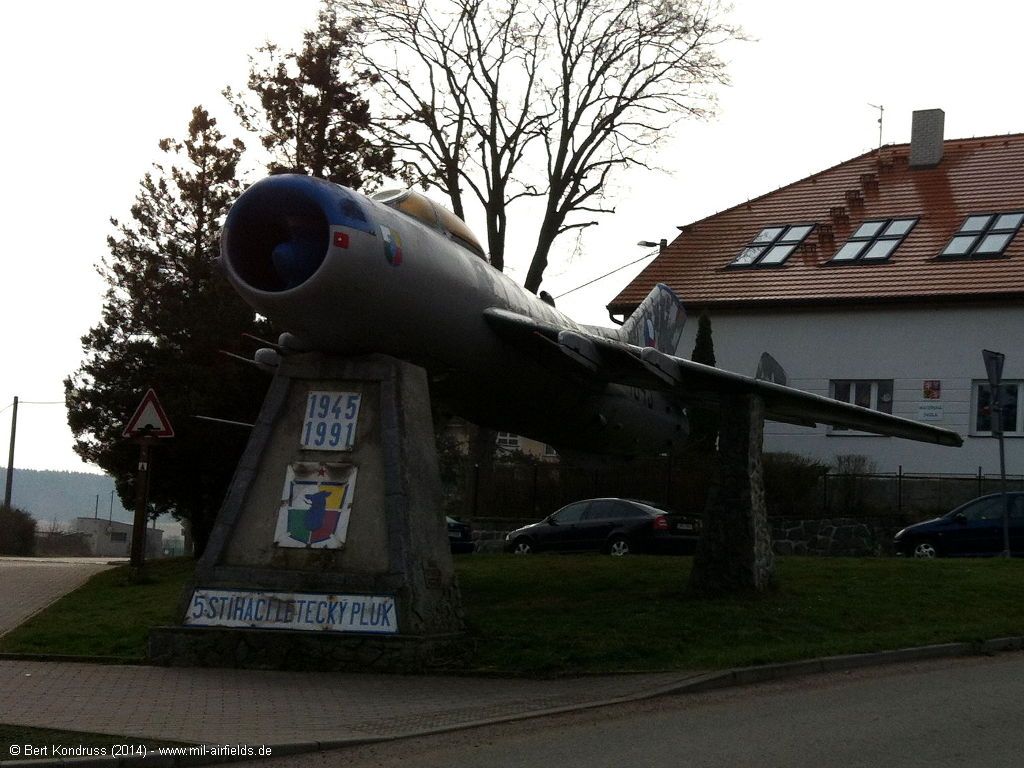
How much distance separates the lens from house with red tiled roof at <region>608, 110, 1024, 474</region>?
30828mm

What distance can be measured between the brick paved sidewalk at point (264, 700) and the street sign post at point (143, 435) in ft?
22.3

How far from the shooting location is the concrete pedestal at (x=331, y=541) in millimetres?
11570

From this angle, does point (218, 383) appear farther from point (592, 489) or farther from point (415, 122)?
point (415, 122)

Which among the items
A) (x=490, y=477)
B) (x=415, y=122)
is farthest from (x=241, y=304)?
(x=415, y=122)

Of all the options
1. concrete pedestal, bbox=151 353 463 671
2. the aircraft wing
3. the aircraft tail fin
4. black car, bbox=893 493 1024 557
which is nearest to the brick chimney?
black car, bbox=893 493 1024 557

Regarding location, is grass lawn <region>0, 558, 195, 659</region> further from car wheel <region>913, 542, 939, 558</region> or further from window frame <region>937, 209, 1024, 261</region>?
window frame <region>937, 209, 1024, 261</region>

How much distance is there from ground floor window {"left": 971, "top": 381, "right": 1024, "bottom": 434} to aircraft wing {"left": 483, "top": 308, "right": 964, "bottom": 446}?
12.9 m

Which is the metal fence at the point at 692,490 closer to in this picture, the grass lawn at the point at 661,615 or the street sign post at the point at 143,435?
the grass lawn at the point at 661,615

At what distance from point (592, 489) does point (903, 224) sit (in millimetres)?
11749

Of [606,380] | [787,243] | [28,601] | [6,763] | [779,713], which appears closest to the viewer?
[6,763]

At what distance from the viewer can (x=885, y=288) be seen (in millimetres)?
32094

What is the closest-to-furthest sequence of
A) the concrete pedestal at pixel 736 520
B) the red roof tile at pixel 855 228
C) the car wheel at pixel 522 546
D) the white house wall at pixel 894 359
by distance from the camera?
1. the concrete pedestal at pixel 736 520
2. the car wheel at pixel 522 546
3. the white house wall at pixel 894 359
4. the red roof tile at pixel 855 228

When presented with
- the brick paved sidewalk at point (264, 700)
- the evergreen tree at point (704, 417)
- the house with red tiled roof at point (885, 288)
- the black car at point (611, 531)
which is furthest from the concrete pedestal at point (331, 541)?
the evergreen tree at point (704, 417)

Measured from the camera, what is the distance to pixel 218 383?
77.9 feet
